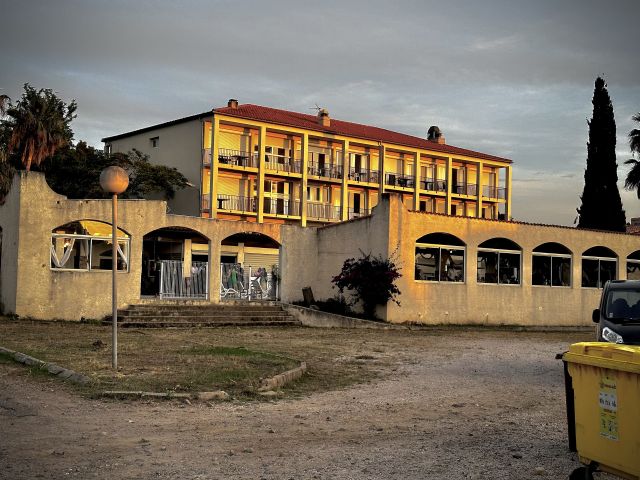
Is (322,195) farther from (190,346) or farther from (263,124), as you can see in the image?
(190,346)

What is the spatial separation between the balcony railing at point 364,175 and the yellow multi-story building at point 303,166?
0.26 feet

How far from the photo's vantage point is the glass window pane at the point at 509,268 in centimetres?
3155

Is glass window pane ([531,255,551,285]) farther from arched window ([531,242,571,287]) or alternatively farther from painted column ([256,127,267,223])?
painted column ([256,127,267,223])

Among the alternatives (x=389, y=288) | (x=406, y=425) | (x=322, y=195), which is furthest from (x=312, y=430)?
(x=322, y=195)

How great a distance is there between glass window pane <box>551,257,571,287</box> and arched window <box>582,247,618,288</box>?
36.7 inches

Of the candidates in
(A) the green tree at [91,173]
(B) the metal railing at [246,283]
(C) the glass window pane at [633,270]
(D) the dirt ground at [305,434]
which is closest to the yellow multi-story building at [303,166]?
(A) the green tree at [91,173]

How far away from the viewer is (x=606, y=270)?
34.5 metres

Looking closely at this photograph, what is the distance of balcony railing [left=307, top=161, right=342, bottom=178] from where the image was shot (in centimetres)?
5519

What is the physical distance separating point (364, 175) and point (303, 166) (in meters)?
6.23

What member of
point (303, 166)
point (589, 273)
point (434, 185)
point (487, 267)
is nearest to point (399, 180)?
point (434, 185)

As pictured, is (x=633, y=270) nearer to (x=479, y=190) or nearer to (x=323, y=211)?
(x=323, y=211)

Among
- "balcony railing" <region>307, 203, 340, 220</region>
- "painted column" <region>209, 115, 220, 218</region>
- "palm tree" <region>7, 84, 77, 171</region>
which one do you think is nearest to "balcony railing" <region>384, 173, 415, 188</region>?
"balcony railing" <region>307, 203, 340, 220</region>

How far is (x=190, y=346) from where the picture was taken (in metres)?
17.0

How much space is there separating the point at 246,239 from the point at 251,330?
919 inches
